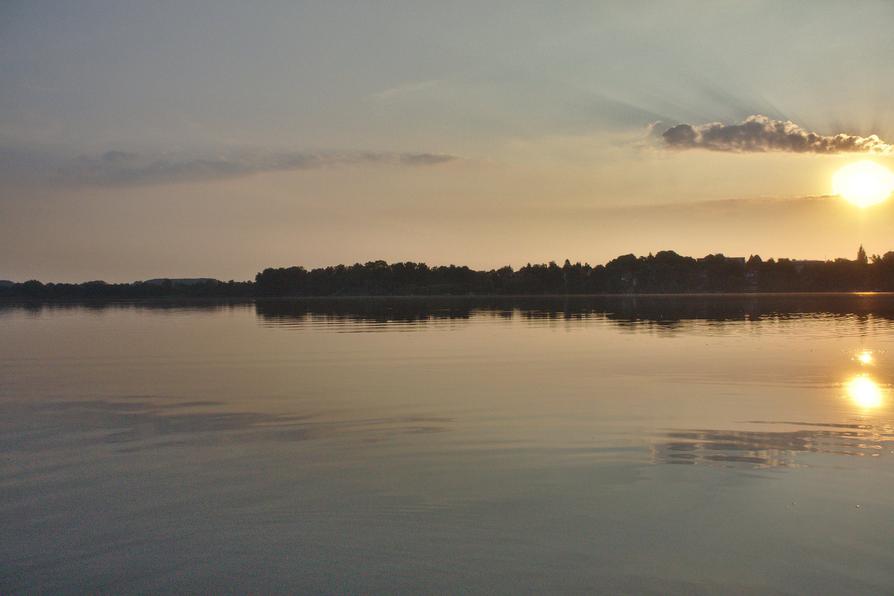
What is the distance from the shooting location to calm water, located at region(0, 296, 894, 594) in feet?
33.9

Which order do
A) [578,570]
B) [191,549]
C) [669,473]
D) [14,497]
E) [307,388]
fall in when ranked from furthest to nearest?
[307,388] < [669,473] < [14,497] < [191,549] < [578,570]

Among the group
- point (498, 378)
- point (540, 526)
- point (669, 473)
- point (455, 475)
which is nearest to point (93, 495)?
point (455, 475)

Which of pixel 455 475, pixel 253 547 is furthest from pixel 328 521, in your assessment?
pixel 455 475

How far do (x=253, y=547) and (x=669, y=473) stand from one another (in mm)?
8170

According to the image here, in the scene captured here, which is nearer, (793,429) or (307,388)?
(793,429)

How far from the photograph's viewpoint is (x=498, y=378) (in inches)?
1171

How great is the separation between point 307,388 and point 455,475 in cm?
1391

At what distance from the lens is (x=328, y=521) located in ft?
39.9

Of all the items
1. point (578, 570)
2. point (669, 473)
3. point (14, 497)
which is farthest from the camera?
point (669, 473)

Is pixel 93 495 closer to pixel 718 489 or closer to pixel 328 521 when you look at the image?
pixel 328 521

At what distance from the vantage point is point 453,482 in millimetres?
14344

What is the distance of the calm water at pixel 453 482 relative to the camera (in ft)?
33.9

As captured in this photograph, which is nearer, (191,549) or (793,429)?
(191,549)

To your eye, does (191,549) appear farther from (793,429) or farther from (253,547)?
(793,429)
